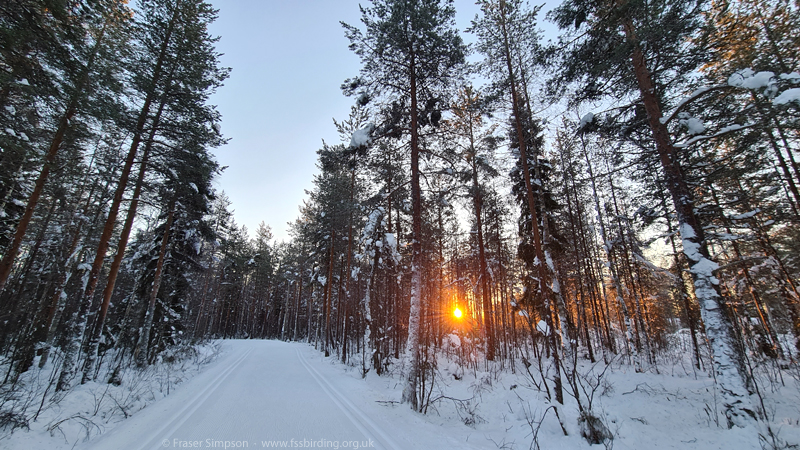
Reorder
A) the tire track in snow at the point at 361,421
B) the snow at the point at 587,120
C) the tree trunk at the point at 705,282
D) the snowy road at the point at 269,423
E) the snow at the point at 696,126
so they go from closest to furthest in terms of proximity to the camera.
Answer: the snowy road at the point at 269,423
the tire track in snow at the point at 361,421
the tree trunk at the point at 705,282
the snow at the point at 696,126
the snow at the point at 587,120

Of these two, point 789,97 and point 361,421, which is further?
point 361,421

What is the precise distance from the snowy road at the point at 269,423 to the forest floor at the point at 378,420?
2 centimetres

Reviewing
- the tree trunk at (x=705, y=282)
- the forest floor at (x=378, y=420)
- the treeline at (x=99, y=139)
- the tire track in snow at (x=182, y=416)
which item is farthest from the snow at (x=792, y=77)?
the treeline at (x=99, y=139)

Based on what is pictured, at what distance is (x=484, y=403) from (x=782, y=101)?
936 centimetres

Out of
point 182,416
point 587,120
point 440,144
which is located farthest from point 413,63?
point 182,416

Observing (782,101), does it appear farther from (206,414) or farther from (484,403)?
(206,414)

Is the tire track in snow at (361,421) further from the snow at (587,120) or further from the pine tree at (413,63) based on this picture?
the snow at (587,120)

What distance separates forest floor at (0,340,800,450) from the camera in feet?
15.5

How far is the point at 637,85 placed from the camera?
8.10 metres

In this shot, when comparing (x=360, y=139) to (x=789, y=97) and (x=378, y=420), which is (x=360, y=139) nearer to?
(x=378, y=420)

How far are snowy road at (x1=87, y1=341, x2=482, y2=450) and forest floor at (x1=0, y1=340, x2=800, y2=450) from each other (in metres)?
0.02

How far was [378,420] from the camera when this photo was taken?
5.95 m

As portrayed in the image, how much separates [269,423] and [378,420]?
7.09ft

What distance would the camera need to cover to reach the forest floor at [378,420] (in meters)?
4.73
